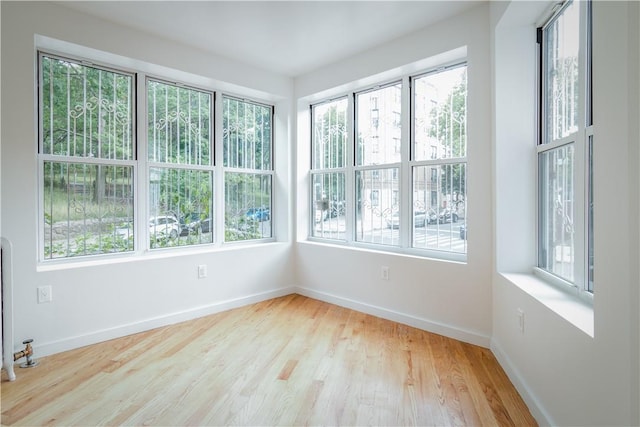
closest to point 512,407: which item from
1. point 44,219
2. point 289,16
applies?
point 289,16

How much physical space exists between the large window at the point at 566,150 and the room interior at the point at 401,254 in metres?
0.11

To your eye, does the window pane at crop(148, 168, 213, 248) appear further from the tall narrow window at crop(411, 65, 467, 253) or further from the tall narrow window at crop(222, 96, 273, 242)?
the tall narrow window at crop(411, 65, 467, 253)

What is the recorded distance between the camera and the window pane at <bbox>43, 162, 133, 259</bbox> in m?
2.91

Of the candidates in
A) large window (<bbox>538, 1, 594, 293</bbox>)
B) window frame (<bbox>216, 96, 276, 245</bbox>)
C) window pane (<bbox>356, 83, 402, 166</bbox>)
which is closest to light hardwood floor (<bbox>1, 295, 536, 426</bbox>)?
large window (<bbox>538, 1, 594, 293</bbox>)

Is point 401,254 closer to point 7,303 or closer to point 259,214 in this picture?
point 259,214

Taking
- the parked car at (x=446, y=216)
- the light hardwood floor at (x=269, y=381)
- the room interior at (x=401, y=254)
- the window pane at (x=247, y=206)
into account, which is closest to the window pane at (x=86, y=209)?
the room interior at (x=401, y=254)

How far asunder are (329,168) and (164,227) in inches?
79.7

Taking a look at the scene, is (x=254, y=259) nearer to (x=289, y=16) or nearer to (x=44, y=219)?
(x=44, y=219)

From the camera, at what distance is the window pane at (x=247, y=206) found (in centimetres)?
409

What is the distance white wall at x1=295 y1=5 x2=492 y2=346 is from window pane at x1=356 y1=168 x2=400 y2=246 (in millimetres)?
256

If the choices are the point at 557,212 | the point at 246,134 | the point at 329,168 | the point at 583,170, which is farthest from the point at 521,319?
the point at 246,134

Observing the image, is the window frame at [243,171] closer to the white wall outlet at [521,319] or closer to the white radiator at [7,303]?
the white radiator at [7,303]

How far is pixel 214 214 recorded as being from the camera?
3947mm

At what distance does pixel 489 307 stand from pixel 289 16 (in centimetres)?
294
